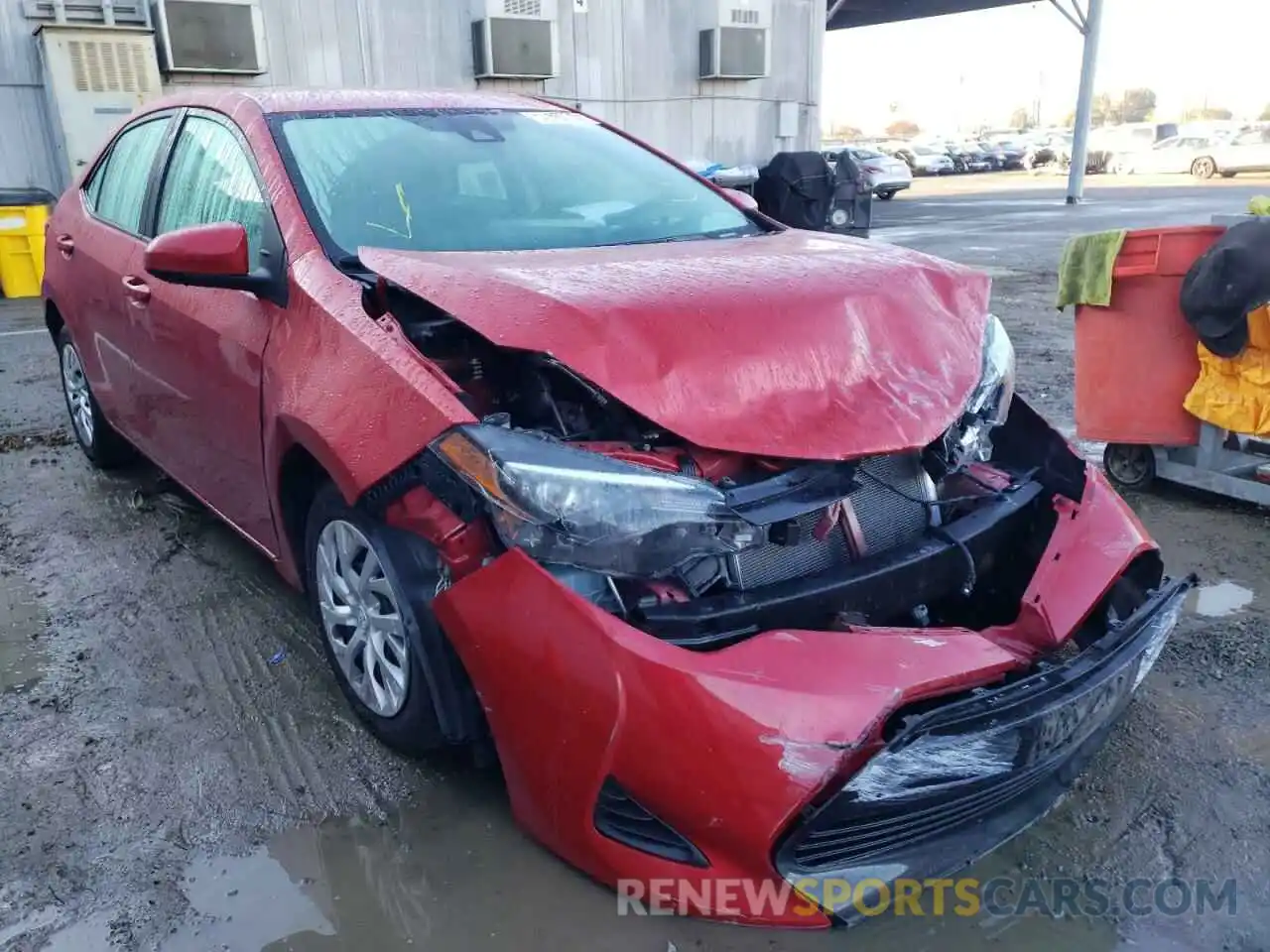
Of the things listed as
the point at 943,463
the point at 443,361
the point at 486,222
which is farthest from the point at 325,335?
the point at 943,463

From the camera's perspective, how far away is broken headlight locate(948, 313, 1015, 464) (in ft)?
7.79

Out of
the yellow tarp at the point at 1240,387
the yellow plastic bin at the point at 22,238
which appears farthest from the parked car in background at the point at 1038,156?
the yellow tarp at the point at 1240,387

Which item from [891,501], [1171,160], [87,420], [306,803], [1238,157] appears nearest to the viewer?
[891,501]

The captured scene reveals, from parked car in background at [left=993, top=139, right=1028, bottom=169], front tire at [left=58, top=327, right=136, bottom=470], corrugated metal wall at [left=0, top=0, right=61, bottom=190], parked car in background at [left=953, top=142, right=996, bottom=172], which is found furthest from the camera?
parked car in background at [left=993, top=139, right=1028, bottom=169]

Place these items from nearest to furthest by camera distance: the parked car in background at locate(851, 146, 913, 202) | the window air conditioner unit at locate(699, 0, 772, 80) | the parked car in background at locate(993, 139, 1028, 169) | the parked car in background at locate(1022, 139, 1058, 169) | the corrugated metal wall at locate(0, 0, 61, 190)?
the corrugated metal wall at locate(0, 0, 61, 190) → the window air conditioner unit at locate(699, 0, 772, 80) → the parked car in background at locate(851, 146, 913, 202) → the parked car in background at locate(1022, 139, 1058, 169) → the parked car in background at locate(993, 139, 1028, 169)

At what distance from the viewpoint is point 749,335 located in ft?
7.21

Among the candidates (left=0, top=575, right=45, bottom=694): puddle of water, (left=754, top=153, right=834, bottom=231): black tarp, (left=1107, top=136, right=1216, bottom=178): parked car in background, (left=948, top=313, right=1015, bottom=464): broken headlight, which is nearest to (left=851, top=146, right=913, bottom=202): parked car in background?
(left=1107, top=136, right=1216, bottom=178): parked car in background

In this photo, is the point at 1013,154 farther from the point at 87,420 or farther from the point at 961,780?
the point at 961,780

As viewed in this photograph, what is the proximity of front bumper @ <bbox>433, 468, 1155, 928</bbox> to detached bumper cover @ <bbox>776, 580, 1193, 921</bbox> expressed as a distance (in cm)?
3

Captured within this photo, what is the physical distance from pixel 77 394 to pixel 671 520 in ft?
13.1

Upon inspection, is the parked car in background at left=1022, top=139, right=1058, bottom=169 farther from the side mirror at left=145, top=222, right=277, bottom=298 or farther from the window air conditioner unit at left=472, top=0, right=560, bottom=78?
the side mirror at left=145, top=222, right=277, bottom=298

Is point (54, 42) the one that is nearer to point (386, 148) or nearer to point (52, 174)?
point (52, 174)

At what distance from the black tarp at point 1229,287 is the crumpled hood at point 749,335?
174 cm

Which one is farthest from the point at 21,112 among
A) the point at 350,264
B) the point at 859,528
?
the point at 859,528
